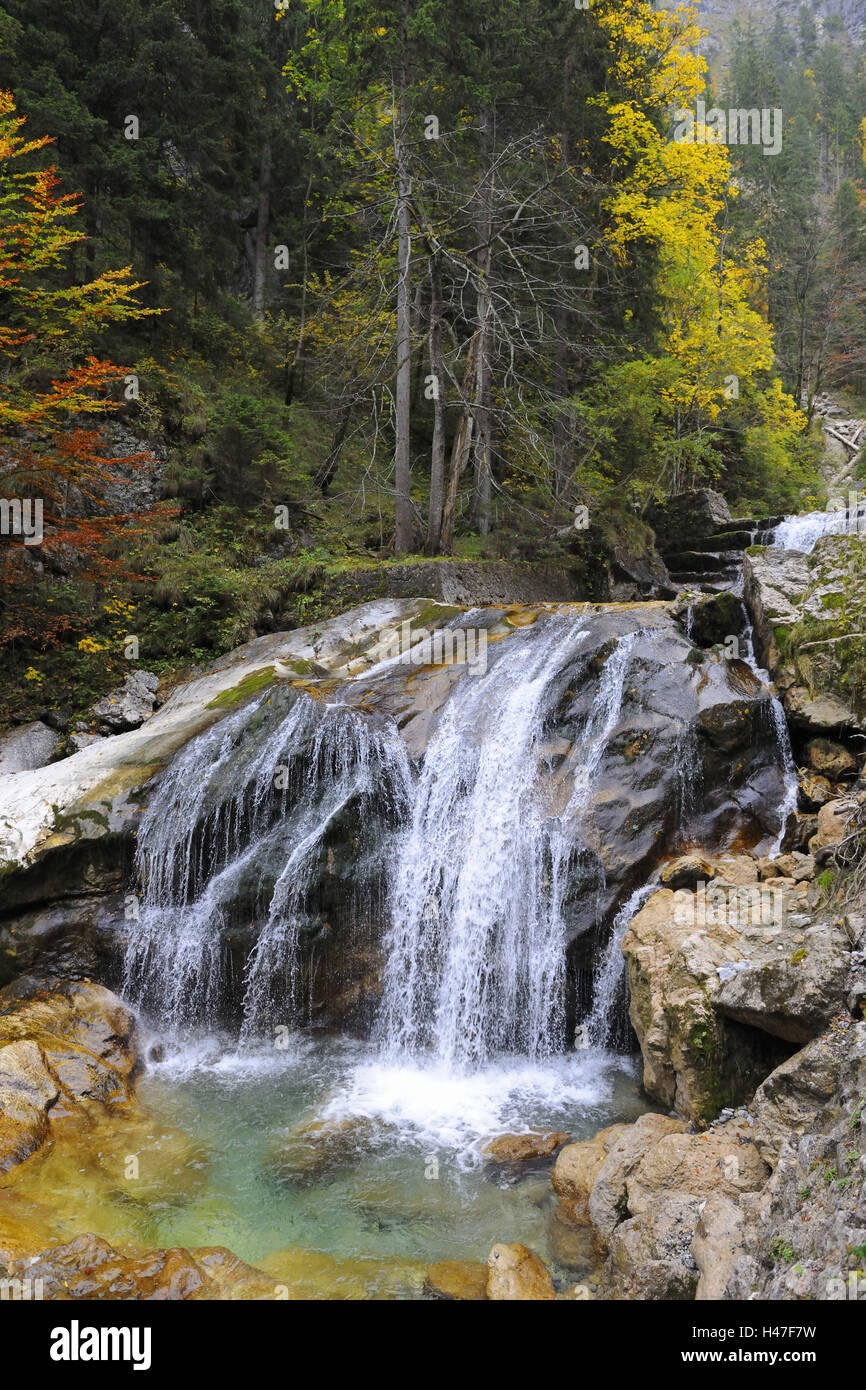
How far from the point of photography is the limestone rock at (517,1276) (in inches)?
168

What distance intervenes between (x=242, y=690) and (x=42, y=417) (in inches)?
182

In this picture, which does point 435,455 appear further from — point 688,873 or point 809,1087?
point 809,1087

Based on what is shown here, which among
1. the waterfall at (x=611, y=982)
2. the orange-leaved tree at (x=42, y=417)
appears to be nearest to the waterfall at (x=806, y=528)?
the waterfall at (x=611, y=982)

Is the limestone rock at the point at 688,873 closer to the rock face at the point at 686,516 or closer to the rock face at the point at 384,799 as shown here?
the rock face at the point at 384,799

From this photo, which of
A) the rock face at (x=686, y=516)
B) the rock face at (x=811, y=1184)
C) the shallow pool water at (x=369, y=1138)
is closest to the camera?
the rock face at (x=811, y=1184)

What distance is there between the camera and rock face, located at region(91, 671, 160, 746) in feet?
36.0

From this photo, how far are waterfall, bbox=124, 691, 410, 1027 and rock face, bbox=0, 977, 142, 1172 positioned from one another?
499 mm

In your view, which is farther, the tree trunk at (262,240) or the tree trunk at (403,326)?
the tree trunk at (262,240)

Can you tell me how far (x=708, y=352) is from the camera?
18.2m

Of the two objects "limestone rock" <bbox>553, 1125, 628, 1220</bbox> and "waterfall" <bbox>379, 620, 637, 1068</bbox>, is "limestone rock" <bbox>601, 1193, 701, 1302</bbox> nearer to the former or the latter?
"limestone rock" <bbox>553, 1125, 628, 1220</bbox>

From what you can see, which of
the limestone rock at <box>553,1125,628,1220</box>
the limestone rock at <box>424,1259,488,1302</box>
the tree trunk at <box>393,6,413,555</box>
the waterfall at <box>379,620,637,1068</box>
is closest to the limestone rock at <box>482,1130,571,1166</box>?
the limestone rock at <box>553,1125,628,1220</box>

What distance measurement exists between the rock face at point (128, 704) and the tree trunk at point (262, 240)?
12.9 metres

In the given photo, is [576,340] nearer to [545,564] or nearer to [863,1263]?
[545,564]
